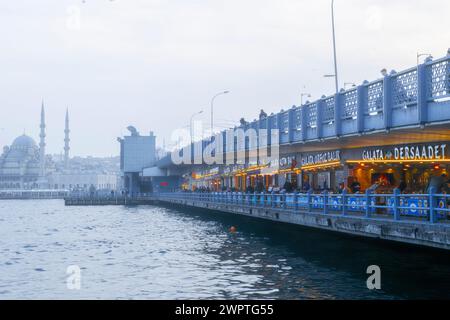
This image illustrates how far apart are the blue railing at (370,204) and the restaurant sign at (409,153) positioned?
5488mm

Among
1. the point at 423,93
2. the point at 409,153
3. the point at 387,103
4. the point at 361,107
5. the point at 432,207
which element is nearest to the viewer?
the point at 432,207

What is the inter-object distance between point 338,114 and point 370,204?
1092cm

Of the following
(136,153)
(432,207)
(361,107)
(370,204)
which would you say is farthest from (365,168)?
(136,153)

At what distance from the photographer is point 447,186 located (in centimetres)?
2742

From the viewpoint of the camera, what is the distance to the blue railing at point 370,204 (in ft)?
74.0

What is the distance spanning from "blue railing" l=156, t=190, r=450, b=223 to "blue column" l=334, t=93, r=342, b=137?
3951 millimetres

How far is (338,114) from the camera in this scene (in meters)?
37.4

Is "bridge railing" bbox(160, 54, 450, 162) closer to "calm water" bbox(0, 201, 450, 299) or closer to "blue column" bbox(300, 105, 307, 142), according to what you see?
"blue column" bbox(300, 105, 307, 142)

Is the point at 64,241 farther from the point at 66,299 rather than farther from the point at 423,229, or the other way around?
the point at 423,229

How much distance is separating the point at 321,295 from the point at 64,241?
24866mm

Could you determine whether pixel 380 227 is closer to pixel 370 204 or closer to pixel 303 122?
pixel 370 204

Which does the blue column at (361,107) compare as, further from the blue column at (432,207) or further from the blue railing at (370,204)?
the blue column at (432,207)

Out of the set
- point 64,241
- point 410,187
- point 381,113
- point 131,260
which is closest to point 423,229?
point 381,113

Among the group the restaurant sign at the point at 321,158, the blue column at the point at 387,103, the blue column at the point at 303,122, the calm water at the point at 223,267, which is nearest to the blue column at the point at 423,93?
the blue column at the point at 387,103
